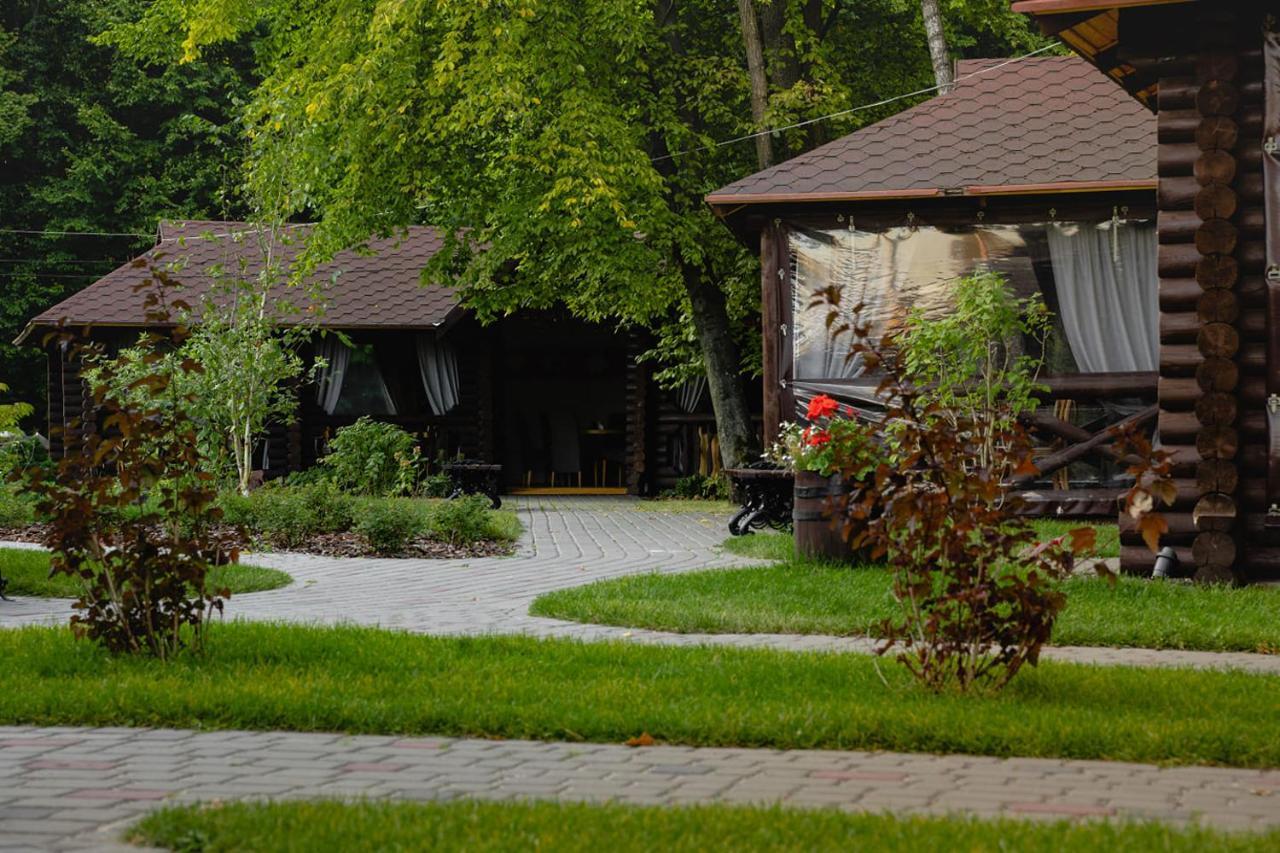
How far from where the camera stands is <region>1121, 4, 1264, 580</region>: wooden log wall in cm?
1188

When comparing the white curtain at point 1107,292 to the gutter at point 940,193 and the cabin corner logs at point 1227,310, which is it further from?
the cabin corner logs at point 1227,310

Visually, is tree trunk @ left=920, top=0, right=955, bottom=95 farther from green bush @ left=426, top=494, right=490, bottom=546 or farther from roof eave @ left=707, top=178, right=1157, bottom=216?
green bush @ left=426, top=494, right=490, bottom=546

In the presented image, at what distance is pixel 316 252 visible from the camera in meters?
24.2

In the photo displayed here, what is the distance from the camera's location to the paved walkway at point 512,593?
9391 millimetres

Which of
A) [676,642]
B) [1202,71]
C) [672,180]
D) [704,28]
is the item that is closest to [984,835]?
[676,642]

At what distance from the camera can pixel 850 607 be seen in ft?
35.3

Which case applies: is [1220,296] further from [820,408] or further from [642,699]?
[642,699]

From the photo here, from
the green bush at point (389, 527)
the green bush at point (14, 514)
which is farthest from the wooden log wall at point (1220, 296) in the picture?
the green bush at point (14, 514)

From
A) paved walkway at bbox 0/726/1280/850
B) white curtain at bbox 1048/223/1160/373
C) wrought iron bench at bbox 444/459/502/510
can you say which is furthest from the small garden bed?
paved walkway at bbox 0/726/1280/850

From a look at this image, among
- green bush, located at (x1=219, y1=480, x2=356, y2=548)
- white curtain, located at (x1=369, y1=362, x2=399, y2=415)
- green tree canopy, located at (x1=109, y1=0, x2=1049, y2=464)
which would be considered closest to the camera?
green bush, located at (x1=219, y1=480, x2=356, y2=548)

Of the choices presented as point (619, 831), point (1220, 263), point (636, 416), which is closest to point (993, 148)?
point (1220, 263)

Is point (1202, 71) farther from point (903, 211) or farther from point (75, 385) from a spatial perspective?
point (75, 385)

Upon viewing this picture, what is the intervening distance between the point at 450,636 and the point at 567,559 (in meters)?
6.12

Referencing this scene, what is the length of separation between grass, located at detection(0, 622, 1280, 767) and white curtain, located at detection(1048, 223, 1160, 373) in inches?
403
